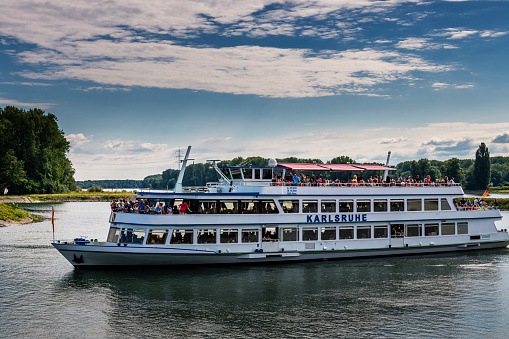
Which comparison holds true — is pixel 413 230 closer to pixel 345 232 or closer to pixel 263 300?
pixel 345 232

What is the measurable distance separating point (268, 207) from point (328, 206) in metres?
4.32

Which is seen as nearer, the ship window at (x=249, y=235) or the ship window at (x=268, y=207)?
the ship window at (x=249, y=235)

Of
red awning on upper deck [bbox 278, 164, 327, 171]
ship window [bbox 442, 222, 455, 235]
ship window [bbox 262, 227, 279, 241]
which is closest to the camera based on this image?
ship window [bbox 262, 227, 279, 241]

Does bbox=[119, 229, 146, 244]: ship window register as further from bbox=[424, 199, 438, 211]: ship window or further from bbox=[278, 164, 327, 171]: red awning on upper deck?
bbox=[424, 199, 438, 211]: ship window

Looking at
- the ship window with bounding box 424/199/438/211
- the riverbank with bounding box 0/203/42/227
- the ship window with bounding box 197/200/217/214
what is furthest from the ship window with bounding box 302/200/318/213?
the riverbank with bounding box 0/203/42/227

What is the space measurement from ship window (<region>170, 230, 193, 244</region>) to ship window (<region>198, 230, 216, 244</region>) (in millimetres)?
557

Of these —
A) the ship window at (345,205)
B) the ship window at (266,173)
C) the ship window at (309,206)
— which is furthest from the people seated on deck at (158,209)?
the ship window at (345,205)

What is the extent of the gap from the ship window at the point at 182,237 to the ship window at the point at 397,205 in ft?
48.4

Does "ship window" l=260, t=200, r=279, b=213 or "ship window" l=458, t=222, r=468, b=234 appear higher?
"ship window" l=260, t=200, r=279, b=213

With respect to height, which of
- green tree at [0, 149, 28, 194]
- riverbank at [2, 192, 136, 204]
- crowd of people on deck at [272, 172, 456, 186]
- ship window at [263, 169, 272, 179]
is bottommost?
riverbank at [2, 192, 136, 204]

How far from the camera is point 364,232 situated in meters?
33.7

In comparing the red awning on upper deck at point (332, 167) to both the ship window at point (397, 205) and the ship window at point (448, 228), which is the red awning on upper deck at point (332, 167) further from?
the ship window at point (448, 228)

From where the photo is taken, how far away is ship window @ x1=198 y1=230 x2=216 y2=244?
97.3ft

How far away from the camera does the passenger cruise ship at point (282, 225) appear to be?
2891 centimetres
